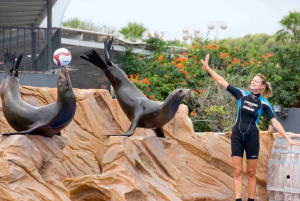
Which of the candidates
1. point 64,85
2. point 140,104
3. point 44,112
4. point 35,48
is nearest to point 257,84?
point 140,104

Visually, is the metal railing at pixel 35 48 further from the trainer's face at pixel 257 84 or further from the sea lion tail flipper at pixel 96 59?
the trainer's face at pixel 257 84

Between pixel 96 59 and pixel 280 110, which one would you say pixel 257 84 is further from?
pixel 280 110

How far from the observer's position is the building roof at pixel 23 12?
13460 millimetres

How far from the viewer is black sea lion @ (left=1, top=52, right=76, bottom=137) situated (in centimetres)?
725

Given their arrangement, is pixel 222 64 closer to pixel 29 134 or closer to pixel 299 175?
pixel 299 175

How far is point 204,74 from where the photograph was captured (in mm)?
16484

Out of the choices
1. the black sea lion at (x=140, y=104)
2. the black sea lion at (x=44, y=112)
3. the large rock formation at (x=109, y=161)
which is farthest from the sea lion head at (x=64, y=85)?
the black sea lion at (x=140, y=104)

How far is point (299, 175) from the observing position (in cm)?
922

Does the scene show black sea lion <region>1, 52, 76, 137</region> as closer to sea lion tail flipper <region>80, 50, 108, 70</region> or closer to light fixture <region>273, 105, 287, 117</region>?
sea lion tail flipper <region>80, 50, 108, 70</region>

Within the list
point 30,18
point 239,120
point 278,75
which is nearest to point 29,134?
point 239,120

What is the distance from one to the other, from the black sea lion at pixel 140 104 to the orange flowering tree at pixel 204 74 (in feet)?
21.3

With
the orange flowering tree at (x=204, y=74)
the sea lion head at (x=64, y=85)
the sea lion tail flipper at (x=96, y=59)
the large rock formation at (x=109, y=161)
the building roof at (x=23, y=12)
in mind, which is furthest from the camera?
the orange flowering tree at (x=204, y=74)

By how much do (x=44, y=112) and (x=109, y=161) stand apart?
1.07 m

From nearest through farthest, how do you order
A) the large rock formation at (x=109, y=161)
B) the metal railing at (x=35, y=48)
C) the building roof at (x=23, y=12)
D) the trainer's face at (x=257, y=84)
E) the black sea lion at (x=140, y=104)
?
1. the large rock formation at (x=109, y=161)
2. the black sea lion at (x=140, y=104)
3. the trainer's face at (x=257, y=84)
4. the metal railing at (x=35, y=48)
5. the building roof at (x=23, y=12)
